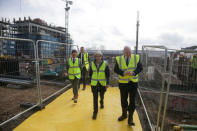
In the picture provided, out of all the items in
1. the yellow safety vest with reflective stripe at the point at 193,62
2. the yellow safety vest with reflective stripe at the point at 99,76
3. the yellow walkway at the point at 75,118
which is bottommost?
the yellow walkway at the point at 75,118

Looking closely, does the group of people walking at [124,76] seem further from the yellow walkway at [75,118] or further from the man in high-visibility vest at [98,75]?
the yellow walkway at [75,118]

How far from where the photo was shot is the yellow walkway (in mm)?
2941

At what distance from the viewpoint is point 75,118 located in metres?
3.38

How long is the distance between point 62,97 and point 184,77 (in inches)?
176

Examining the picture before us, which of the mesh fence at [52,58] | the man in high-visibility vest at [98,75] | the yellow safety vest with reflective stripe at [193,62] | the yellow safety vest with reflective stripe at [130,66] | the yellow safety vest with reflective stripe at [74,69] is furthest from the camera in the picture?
the mesh fence at [52,58]

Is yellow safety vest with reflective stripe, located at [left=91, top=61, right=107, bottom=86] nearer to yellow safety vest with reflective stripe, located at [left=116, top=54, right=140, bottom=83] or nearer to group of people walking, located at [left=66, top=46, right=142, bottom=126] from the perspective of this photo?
group of people walking, located at [left=66, top=46, right=142, bottom=126]

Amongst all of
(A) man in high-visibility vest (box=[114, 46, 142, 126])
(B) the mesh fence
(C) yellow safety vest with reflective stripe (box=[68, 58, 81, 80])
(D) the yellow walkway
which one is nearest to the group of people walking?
(A) man in high-visibility vest (box=[114, 46, 142, 126])

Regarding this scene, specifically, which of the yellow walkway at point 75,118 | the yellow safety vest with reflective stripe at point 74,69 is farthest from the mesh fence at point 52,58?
the yellow walkway at point 75,118

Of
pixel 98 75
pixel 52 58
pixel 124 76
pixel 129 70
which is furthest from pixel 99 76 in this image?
pixel 52 58

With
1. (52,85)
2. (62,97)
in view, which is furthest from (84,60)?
(52,85)

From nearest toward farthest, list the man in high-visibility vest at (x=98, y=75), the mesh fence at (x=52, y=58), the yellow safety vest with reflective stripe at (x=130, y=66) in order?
1. the yellow safety vest with reflective stripe at (x=130, y=66)
2. the man in high-visibility vest at (x=98, y=75)
3. the mesh fence at (x=52, y=58)

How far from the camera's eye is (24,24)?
1587 inches

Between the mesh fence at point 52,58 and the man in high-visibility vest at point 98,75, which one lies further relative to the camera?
the mesh fence at point 52,58

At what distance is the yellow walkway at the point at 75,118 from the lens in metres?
2.94
